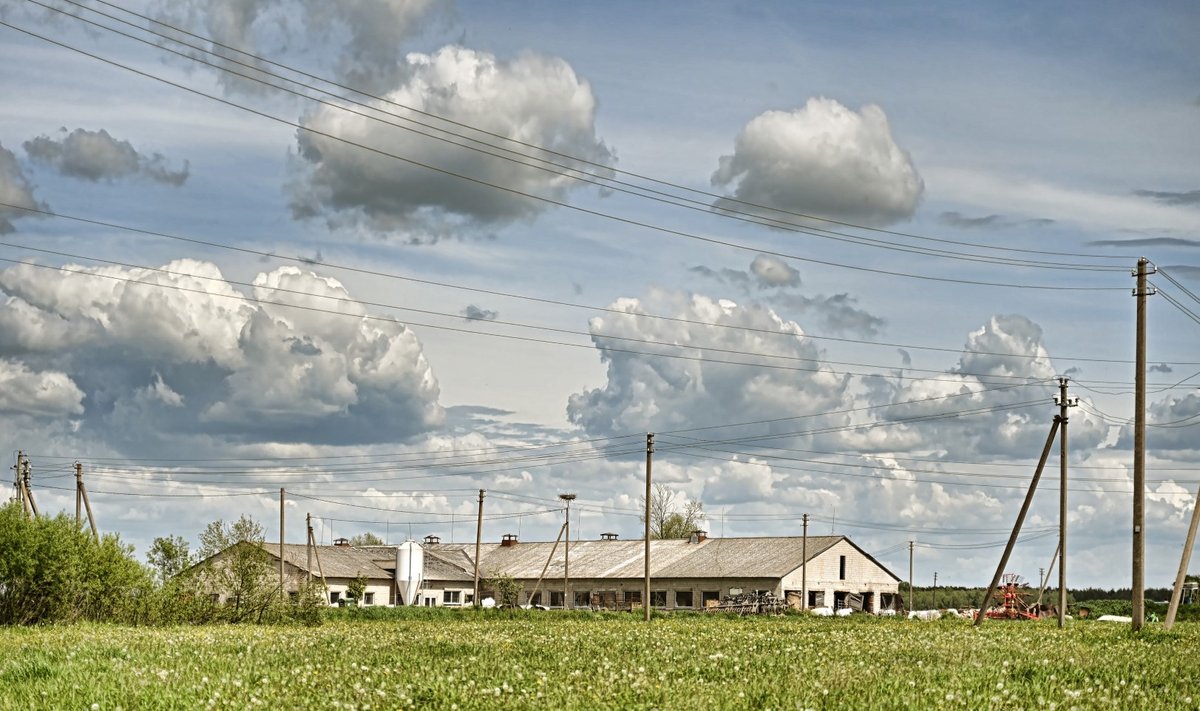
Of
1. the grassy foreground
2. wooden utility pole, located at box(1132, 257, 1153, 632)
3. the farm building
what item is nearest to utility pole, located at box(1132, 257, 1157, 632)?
wooden utility pole, located at box(1132, 257, 1153, 632)

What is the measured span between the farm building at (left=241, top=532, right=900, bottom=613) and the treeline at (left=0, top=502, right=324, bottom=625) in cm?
3288

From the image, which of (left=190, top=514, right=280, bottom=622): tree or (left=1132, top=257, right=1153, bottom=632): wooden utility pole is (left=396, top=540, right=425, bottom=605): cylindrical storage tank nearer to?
(left=190, top=514, right=280, bottom=622): tree

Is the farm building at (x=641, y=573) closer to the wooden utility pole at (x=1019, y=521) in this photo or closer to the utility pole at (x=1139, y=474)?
the wooden utility pole at (x=1019, y=521)

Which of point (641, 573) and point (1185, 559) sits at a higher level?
point (1185, 559)

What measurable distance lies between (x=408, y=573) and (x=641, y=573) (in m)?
18.2

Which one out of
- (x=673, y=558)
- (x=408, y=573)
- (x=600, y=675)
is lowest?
(x=408, y=573)

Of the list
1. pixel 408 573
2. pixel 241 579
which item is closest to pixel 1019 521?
pixel 241 579

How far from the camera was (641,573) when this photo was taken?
87.3m

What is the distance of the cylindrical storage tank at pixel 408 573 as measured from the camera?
92.3m

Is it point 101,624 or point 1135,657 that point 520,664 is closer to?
point 1135,657

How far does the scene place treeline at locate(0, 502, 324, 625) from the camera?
41219 millimetres

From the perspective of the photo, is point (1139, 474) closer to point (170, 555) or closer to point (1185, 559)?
point (1185, 559)

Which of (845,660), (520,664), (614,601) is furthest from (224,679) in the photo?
(614,601)

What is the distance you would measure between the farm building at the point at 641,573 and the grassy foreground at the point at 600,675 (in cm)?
5555
